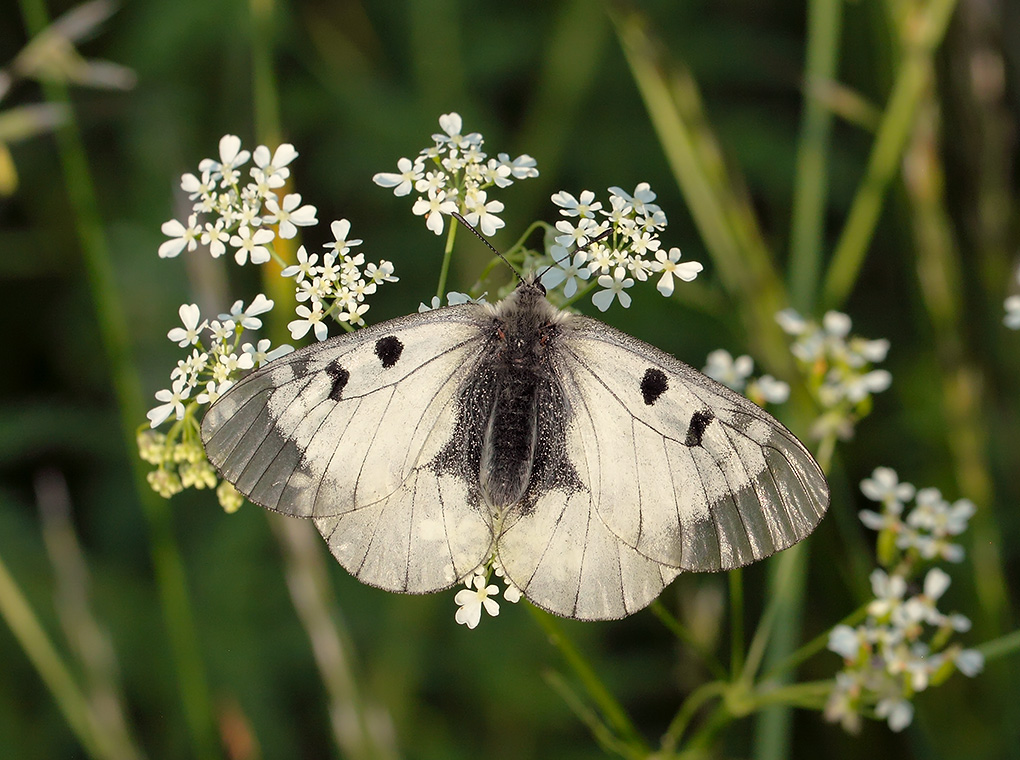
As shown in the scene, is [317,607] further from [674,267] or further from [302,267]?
[674,267]

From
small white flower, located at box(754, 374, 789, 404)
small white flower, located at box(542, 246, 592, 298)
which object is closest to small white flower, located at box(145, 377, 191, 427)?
small white flower, located at box(542, 246, 592, 298)

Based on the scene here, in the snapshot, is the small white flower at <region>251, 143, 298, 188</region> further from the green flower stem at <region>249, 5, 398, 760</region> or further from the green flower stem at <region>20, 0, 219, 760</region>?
the green flower stem at <region>20, 0, 219, 760</region>

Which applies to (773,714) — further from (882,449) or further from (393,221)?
(393,221)

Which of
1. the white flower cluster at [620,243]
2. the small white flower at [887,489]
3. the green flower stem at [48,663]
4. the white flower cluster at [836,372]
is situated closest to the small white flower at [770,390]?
the white flower cluster at [836,372]

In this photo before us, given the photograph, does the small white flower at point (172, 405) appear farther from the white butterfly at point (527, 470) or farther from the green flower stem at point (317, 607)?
the green flower stem at point (317, 607)

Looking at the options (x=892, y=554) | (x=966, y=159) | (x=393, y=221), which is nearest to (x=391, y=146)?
(x=393, y=221)
